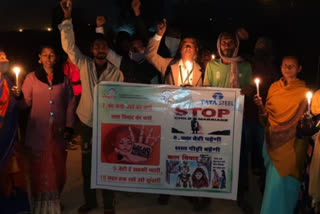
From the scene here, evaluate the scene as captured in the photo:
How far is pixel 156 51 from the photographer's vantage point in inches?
177

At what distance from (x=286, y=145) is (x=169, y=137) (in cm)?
121

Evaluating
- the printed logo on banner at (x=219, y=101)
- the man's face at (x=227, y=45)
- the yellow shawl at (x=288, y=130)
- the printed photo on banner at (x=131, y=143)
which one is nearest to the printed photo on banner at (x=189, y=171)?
the printed photo on banner at (x=131, y=143)

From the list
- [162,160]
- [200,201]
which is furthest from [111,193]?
[200,201]

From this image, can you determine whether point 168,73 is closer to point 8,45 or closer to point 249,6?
point 8,45

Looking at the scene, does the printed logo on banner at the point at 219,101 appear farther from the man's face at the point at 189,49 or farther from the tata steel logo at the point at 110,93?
the tata steel logo at the point at 110,93

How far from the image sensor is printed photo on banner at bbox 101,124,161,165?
4.02m

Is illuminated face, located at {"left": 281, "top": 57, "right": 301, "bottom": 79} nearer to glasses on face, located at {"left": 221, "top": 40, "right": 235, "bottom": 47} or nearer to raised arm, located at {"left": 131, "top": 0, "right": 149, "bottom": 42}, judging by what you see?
glasses on face, located at {"left": 221, "top": 40, "right": 235, "bottom": 47}

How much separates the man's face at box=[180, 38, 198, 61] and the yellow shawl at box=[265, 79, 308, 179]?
108 cm

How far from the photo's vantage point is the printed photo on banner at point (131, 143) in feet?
13.2

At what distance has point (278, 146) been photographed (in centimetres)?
385

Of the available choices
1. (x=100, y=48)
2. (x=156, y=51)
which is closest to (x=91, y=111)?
(x=100, y=48)

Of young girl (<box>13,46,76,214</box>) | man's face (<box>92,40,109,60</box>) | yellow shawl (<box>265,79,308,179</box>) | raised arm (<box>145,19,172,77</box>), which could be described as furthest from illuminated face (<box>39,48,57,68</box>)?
yellow shawl (<box>265,79,308,179</box>)

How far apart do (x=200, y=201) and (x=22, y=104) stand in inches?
94.3

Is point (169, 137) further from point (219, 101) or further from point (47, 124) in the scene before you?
point (47, 124)
